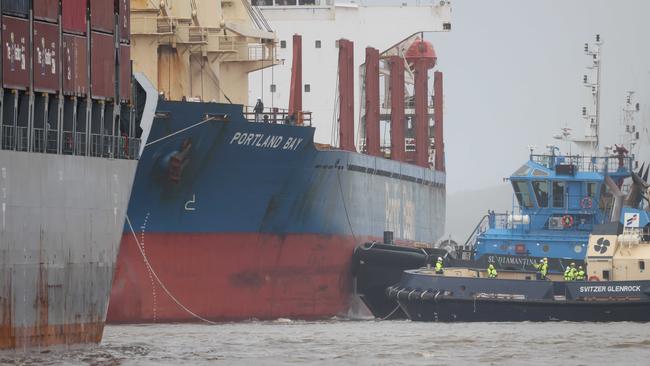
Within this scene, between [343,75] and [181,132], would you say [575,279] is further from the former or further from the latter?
[343,75]

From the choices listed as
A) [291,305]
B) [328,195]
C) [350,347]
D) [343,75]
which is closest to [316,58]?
[343,75]

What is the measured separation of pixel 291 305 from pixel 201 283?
3.54 metres

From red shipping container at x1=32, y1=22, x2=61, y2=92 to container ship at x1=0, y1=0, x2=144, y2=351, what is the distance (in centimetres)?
2

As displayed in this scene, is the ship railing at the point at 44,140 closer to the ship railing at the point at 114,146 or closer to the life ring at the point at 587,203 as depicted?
the ship railing at the point at 114,146

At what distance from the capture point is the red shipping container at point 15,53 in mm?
29047

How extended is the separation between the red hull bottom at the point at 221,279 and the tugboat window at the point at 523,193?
520cm

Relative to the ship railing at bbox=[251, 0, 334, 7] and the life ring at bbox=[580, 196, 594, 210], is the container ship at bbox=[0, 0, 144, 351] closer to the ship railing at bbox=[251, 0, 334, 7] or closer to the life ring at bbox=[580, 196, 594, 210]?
the life ring at bbox=[580, 196, 594, 210]

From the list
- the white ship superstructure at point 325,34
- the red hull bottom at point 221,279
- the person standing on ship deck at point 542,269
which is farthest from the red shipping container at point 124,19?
the white ship superstructure at point 325,34

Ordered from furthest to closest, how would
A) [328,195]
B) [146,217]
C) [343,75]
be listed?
[343,75]
[328,195]
[146,217]

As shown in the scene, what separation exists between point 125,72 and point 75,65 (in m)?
1.91

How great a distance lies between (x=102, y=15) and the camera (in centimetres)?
3228

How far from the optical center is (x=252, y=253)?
43.2m

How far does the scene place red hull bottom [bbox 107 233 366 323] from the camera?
40.5m

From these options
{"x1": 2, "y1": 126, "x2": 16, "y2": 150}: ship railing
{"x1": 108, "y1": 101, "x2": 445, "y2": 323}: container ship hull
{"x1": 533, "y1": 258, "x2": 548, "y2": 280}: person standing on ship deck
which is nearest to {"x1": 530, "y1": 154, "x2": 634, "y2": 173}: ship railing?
{"x1": 533, "y1": 258, "x2": 548, "y2": 280}: person standing on ship deck
